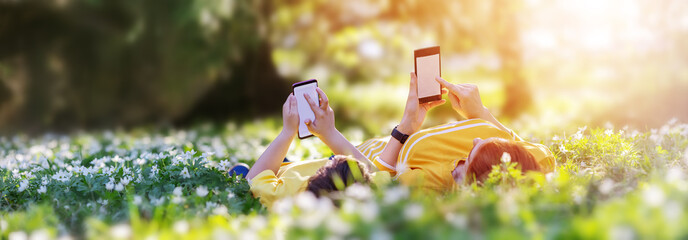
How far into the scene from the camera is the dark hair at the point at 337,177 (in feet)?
9.00

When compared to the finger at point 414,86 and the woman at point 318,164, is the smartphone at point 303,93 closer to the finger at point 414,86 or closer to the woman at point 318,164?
the woman at point 318,164

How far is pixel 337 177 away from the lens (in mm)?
2703

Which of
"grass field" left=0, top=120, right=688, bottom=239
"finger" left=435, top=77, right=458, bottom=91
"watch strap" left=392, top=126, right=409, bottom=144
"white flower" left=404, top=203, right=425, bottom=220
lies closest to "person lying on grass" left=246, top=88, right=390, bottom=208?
"grass field" left=0, top=120, right=688, bottom=239

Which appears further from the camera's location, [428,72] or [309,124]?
[428,72]

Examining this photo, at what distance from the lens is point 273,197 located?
3010 mm

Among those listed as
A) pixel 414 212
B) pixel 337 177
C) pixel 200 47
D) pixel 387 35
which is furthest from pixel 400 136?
pixel 387 35

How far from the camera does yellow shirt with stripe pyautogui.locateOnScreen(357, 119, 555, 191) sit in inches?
129

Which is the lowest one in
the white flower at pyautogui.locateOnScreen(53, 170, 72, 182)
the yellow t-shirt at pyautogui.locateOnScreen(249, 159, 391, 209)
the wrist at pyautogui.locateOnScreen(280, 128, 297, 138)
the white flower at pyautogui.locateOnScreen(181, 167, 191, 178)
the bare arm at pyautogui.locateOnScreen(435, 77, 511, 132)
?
the yellow t-shirt at pyautogui.locateOnScreen(249, 159, 391, 209)

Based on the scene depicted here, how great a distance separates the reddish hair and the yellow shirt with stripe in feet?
0.90

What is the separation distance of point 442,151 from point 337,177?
41.7 inches

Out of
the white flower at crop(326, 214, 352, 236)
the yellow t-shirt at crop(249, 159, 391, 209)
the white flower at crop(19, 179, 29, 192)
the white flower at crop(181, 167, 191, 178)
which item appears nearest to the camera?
the white flower at crop(326, 214, 352, 236)

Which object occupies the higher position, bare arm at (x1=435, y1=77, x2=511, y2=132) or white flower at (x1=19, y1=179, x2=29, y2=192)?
bare arm at (x1=435, y1=77, x2=511, y2=132)

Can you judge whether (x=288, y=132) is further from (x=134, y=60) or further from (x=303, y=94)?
(x=134, y=60)

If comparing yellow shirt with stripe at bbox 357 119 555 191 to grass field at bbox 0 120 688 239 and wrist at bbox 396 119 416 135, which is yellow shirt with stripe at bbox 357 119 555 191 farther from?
grass field at bbox 0 120 688 239
